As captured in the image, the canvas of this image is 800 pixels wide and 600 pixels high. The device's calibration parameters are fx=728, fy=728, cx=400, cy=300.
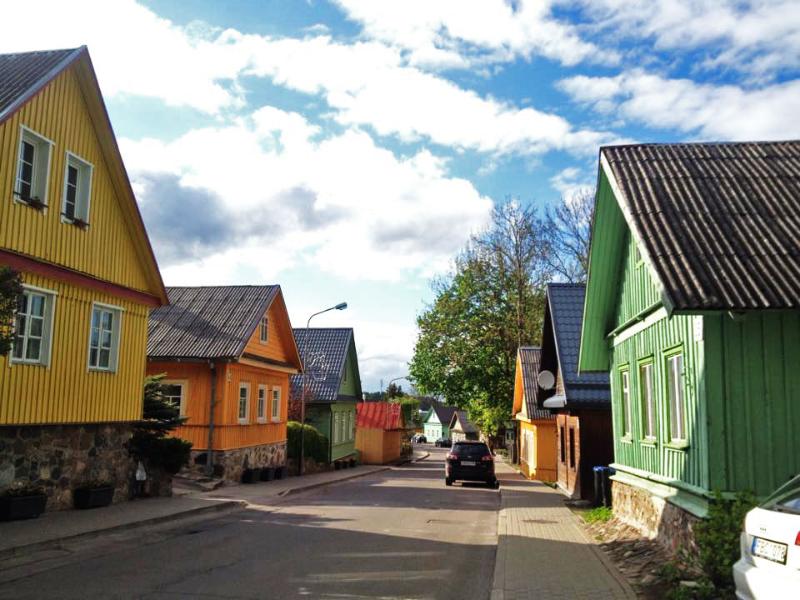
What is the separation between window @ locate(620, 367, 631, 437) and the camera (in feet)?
45.4

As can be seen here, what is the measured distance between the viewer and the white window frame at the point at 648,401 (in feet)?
38.7

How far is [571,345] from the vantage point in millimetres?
20922

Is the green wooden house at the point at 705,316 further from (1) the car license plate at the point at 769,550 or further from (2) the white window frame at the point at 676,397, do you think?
(1) the car license plate at the point at 769,550

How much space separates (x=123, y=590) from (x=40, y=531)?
4.00m

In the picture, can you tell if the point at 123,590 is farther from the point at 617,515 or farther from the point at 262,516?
the point at 617,515

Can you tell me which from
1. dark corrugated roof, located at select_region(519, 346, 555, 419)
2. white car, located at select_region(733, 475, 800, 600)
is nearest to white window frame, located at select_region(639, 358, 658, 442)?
white car, located at select_region(733, 475, 800, 600)

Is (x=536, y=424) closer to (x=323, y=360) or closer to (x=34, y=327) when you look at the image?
(x=323, y=360)

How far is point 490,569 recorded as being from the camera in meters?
9.63

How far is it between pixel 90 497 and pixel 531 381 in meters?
20.3

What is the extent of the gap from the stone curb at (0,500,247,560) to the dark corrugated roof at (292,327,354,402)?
18.4 m

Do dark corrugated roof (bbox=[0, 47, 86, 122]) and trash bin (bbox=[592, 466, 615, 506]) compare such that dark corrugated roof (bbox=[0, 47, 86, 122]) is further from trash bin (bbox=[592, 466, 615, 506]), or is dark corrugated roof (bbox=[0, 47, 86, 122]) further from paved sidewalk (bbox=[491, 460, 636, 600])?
trash bin (bbox=[592, 466, 615, 506])

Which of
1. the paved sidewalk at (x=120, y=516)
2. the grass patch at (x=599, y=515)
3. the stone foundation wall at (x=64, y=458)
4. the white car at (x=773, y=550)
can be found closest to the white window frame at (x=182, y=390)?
the paved sidewalk at (x=120, y=516)

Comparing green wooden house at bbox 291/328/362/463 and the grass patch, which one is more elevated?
green wooden house at bbox 291/328/362/463

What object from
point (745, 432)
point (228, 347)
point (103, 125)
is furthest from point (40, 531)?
point (228, 347)
